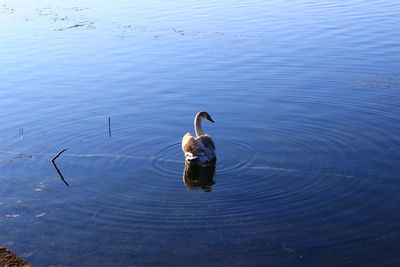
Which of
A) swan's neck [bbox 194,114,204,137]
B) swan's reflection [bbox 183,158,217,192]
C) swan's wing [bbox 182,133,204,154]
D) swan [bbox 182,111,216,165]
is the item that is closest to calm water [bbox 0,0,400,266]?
swan's reflection [bbox 183,158,217,192]

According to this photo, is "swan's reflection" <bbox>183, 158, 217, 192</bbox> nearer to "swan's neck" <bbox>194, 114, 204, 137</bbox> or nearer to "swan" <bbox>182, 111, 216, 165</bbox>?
"swan" <bbox>182, 111, 216, 165</bbox>

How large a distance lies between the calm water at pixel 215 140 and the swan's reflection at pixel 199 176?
22 cm

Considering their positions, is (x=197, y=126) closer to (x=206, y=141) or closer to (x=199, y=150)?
(x=206, y=141)

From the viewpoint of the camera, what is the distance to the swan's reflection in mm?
12485

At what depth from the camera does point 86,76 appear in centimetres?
2220

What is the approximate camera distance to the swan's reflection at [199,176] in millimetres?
12485

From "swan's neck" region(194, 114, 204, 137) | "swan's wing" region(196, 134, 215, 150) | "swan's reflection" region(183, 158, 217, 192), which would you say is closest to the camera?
"swan's reflection" region(183, 158, 217, 192)

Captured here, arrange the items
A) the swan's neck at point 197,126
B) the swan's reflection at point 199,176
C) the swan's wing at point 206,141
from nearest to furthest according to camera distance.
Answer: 1. the swan's reflection at point 199,176
2. the swan's wing at point 206,141
3. the swan's neck at point 197,126

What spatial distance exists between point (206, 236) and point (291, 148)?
474cm

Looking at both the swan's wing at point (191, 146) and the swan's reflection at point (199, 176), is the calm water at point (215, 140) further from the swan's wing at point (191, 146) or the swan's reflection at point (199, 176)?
the swan's wing at point (191, 146)

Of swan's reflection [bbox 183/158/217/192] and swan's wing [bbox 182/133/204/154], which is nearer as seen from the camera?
swan's reflection [bbox 183/158/217/192]

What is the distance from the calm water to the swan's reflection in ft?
0.71

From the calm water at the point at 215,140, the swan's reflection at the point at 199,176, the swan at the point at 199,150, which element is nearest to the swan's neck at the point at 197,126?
the calm water at the point at 215,140

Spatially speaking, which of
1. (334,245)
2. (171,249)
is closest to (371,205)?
(334,245)
